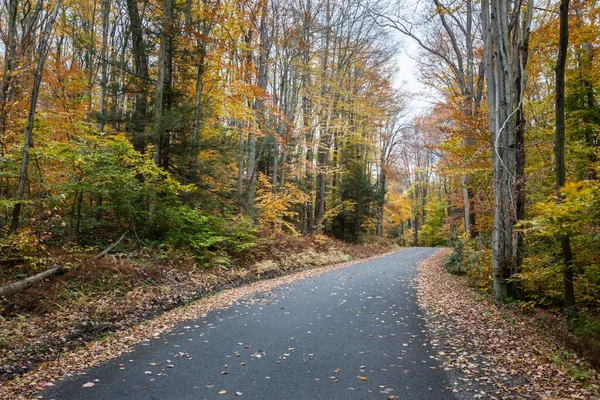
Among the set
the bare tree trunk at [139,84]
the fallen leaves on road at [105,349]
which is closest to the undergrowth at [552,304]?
the fallen leaves on road at [105,349]

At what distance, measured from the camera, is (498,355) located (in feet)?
16.5

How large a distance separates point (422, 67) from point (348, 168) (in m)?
8.59

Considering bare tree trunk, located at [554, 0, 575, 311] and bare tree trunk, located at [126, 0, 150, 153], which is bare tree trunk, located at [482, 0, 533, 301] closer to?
bare tree trunk, located at [554, 0, 575, 311]

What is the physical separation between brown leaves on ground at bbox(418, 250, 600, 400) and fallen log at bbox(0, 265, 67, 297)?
22.7ft

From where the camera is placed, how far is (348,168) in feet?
81.7

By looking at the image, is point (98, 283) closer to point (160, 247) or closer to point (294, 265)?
point (160, 247)

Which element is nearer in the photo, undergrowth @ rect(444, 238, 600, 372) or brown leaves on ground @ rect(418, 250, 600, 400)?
brown leaves on ground @ rect(418, 250, 600, 400)

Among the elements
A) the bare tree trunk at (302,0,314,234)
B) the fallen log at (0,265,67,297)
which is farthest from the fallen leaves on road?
the bare tree trunk at (302,0,314,234)

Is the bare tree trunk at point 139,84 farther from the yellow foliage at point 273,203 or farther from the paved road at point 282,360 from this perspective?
the paved road at point 282,360

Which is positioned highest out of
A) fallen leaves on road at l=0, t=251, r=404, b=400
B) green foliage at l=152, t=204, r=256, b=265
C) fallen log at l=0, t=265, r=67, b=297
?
green foliage at l=152, t=204, r=256, b=265

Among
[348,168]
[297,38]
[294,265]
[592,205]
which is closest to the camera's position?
[592,205]

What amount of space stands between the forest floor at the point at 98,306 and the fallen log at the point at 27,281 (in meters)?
0.10

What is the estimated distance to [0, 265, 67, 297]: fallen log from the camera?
5949mm

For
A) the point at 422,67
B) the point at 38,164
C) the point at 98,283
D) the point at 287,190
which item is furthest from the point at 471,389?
the point at 422,67
